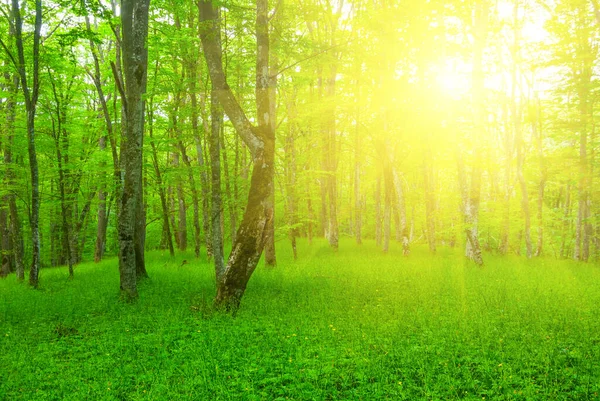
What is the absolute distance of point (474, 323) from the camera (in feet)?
22.5

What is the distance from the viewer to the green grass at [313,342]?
465cm

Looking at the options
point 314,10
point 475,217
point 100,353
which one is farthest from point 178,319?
point 475,217

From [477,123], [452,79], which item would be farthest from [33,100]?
[452,79]

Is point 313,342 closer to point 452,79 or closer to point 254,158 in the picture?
point 254,158

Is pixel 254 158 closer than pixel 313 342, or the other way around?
pixel 313 342

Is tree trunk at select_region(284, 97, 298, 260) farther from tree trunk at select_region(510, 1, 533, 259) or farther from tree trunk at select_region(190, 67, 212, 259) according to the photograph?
tree trunk at select_region(510, 1, 533, 259)

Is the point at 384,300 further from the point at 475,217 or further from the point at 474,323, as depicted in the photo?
the point at 475,217

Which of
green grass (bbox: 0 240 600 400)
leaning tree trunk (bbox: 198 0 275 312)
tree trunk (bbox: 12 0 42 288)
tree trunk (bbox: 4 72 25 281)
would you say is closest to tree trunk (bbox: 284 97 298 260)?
leaning tree trunk (bbox: 198 0 275 312)

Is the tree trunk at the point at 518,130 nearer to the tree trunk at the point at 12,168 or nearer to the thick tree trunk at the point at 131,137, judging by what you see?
the thick tree trunk at the point at 131,137

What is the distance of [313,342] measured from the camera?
6184 mm

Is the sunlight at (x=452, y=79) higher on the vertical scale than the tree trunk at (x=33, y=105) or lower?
higher

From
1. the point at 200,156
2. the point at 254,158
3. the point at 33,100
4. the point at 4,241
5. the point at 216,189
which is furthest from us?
the point at 4,241

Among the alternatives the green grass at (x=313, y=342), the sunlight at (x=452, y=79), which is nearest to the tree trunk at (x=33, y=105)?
the green grass at (x=313, y=342)

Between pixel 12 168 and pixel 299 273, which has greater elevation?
pixel 12 168
